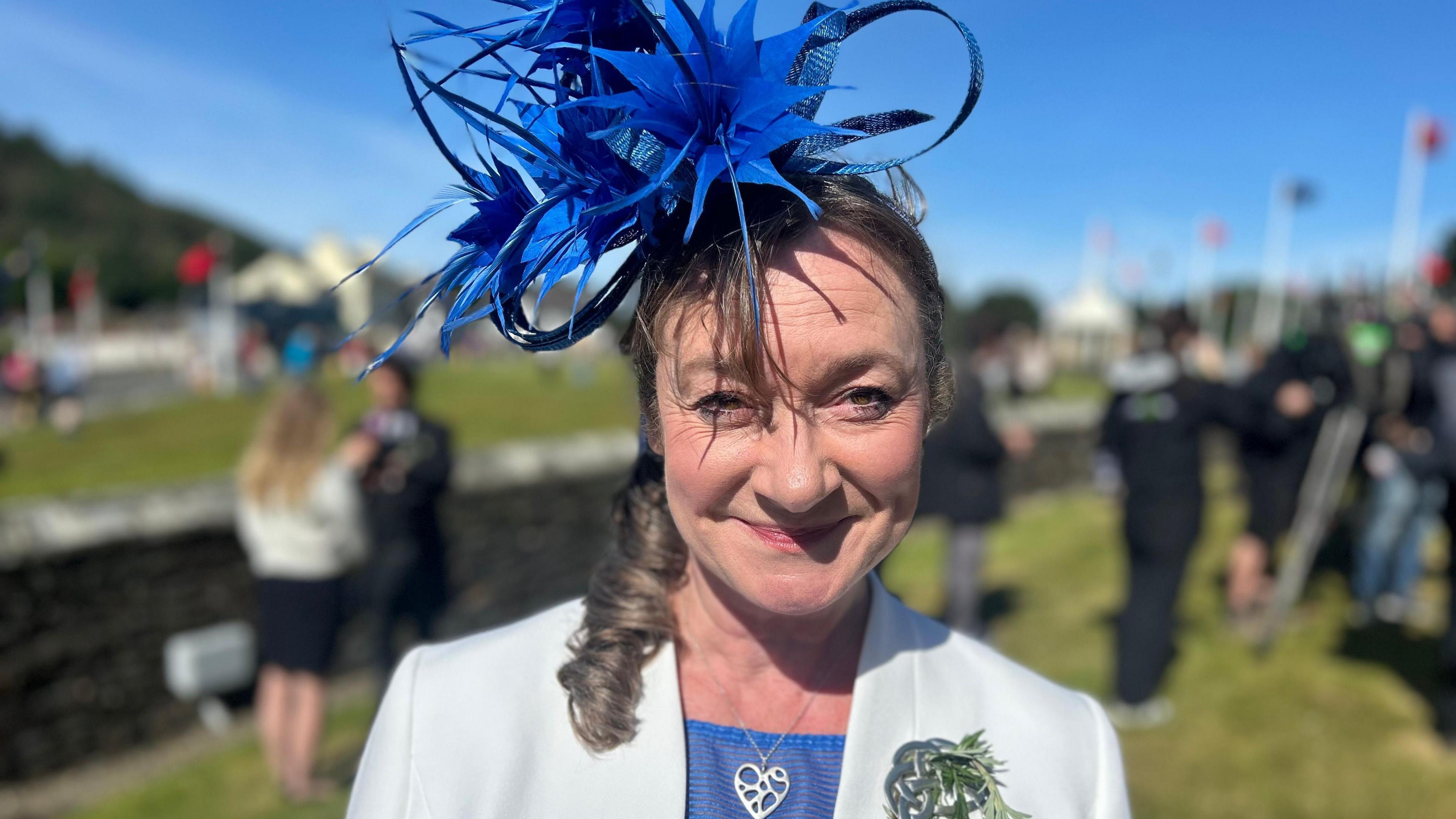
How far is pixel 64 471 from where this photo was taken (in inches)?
309

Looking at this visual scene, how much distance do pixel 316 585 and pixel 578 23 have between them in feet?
13.0

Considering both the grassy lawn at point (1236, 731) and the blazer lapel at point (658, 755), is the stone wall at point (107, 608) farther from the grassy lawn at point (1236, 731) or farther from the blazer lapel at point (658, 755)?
the blazer lapel at point (658, 755)

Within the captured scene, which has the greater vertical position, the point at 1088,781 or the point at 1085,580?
the point at 1088,781

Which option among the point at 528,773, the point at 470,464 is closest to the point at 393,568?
the point at 470,464

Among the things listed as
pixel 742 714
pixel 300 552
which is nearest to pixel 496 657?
pixel 742 714

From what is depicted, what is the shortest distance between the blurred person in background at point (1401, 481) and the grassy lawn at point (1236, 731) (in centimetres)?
35

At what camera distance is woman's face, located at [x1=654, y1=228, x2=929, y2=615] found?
3.90 feet

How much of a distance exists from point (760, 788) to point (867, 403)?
0.63 meters

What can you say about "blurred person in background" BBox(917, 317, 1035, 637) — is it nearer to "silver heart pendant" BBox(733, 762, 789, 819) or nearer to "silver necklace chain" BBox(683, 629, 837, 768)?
"silver necklace chain" BBox(683, 629, 837, 768)

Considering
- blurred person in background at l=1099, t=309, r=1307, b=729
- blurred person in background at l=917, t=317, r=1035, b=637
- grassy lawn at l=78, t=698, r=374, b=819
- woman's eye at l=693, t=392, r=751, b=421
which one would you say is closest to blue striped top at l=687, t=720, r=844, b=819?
woman's eye at l=693, t=392, r=751, b=421

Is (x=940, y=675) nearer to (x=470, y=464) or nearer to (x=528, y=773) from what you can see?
(x=528, y=773)

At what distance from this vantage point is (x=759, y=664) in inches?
59.3

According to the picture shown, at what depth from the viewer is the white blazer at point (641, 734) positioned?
131 centimetres

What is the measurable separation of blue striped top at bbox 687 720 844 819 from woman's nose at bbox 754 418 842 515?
18.7 inches
